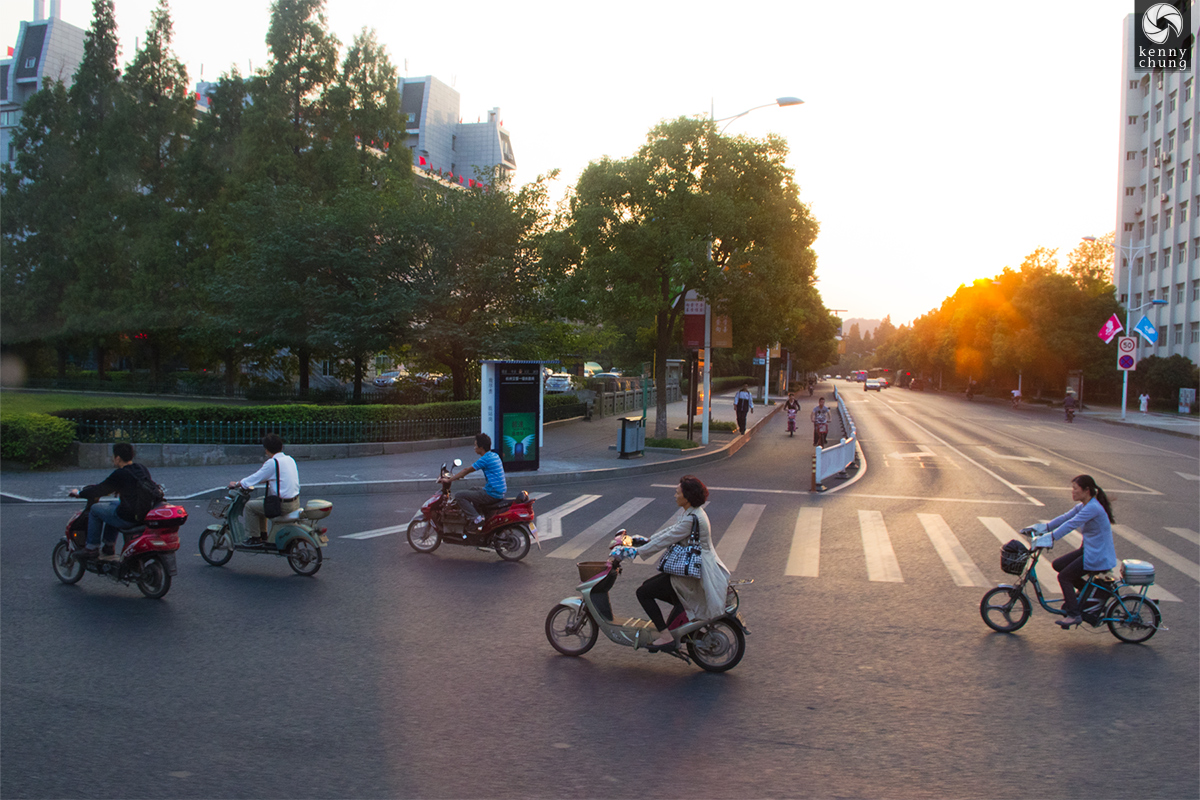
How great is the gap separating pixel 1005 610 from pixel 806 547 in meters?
3.71

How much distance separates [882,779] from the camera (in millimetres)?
4547

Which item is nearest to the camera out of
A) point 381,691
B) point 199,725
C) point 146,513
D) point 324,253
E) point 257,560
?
point 199,725

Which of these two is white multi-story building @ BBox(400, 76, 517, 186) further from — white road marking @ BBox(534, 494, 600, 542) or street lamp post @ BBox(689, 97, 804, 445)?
white road marking @ BBox(534, 494, 600, 542)

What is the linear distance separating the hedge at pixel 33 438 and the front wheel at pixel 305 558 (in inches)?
405

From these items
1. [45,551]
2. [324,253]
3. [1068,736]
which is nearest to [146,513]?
[45,551]

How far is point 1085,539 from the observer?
7070 mm

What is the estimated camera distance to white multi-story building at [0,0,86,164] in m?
70.1

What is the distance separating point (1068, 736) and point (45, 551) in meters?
10.7

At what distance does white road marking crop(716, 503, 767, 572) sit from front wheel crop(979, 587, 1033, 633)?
2895 millimetres

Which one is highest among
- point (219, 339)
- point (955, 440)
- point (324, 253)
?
point (324, 253)

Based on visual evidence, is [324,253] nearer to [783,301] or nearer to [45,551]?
[783,301]

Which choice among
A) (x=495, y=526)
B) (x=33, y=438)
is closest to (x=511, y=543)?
(x=495, y=526)

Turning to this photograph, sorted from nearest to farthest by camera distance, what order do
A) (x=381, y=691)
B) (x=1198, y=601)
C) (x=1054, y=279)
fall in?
1. (x=381, y=691)
2. (x=1198, y=601)
3. (x=1054, y=279)

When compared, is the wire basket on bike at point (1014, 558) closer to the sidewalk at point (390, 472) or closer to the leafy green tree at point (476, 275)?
the sidewalk at point (390, 472)
